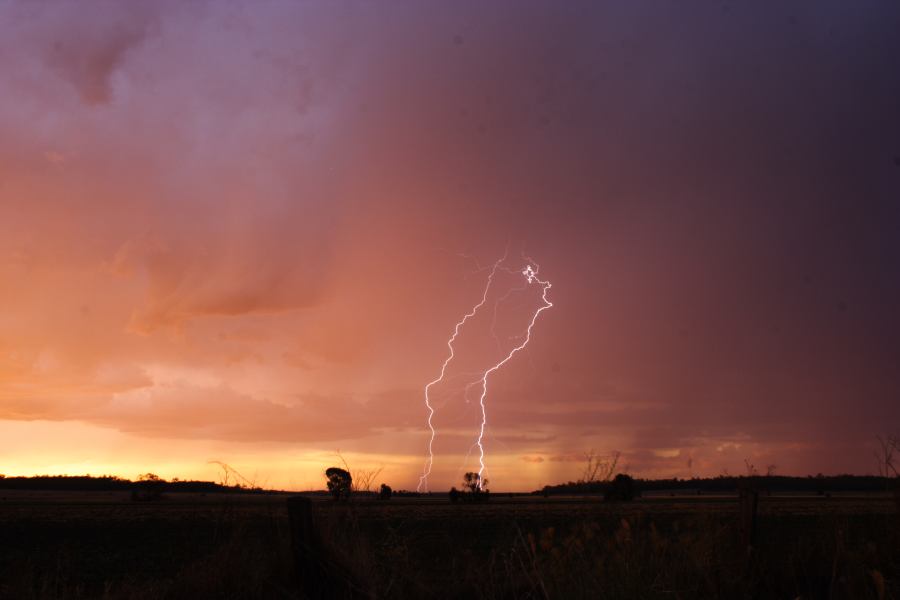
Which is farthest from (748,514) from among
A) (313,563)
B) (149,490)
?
(149,490)

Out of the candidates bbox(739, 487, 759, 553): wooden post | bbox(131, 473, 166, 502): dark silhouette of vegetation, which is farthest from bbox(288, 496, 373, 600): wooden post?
bbox(131, 473, 166, 502): dark silhouette of vegetation

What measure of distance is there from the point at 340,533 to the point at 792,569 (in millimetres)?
5476

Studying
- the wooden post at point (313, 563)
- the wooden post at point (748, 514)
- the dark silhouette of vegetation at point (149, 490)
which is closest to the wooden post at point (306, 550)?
the wooden post at point (313, 563)

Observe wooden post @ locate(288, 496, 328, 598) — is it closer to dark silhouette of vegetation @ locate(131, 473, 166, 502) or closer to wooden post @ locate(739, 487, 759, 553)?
wooden post @ locate(739, 487, 759, 553)

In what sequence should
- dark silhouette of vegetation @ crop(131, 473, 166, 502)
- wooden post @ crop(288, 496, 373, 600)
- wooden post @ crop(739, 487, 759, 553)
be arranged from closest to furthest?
wooden post @ crop(288, 496, 373, 600) < wooden post @ crop(739, 487, 759, 553) < dark silhouette of vegetation @ crop(131, 473, 166, 502)

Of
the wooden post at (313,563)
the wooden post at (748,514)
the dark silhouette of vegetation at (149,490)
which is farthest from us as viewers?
the dark silhouette of vegetation at (149,490)

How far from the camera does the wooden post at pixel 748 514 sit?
33.3 ft

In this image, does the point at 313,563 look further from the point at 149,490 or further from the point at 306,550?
the point at 149,490

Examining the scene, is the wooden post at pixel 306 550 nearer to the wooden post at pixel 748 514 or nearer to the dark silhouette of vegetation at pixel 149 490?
the wooden post at pixel 748 514

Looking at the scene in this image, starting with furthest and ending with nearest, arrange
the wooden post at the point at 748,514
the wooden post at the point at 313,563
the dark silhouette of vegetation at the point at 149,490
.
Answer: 1. the dark silhouette of vegetation at the point at 149,490
2. the wooden post at the point at 748,514
3. the wooden post at the point at 313,563

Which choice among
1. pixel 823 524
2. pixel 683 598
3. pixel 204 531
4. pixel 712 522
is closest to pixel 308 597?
pixel 683 598

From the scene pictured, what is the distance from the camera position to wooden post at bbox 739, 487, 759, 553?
1015 cm

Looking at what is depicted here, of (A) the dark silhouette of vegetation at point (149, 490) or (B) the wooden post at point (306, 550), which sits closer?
(B) the wooden post at point (306, 550)

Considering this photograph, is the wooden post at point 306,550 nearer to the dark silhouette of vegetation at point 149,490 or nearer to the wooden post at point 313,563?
the wooden post at point 313,563
